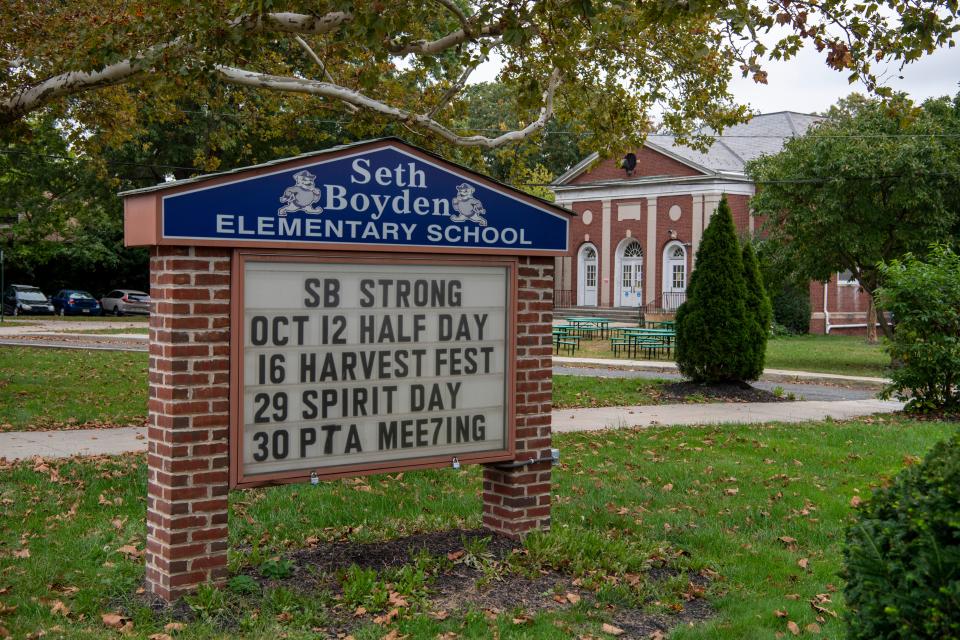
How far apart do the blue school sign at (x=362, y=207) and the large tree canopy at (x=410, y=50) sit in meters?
3.53

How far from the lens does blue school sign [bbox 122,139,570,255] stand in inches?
214

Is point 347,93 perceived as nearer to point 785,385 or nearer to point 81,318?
point 785,385

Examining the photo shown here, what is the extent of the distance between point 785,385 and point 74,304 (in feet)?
118

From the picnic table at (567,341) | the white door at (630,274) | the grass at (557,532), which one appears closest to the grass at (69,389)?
the grass at (557,532)

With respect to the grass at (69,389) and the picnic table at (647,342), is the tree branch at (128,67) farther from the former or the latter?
the picnic table at (647,342)

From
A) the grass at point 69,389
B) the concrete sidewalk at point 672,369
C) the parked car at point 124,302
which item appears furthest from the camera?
the parked car at point 124,302

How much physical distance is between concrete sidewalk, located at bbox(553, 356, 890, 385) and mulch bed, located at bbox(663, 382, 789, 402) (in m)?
5.18

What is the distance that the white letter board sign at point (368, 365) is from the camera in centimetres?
574

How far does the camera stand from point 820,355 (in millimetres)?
31859

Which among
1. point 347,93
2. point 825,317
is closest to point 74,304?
point 825,317

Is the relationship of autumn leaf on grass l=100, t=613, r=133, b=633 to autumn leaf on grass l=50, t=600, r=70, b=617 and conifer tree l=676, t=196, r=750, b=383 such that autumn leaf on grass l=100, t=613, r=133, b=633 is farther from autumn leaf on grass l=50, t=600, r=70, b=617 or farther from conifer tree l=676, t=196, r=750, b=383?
conifer tree l=676, t=196, r=750, b=383

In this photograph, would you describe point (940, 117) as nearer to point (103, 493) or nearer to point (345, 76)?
point (345, 76)

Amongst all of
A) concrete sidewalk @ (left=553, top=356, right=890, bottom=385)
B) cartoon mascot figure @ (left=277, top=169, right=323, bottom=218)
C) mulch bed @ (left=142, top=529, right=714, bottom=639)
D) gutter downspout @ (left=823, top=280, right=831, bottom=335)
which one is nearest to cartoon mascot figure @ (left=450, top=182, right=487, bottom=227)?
cartoon mascot figure @ (left=277, top=169, right=323, bottom=218)

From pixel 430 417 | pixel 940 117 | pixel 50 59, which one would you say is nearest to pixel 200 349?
pixel 430 417
